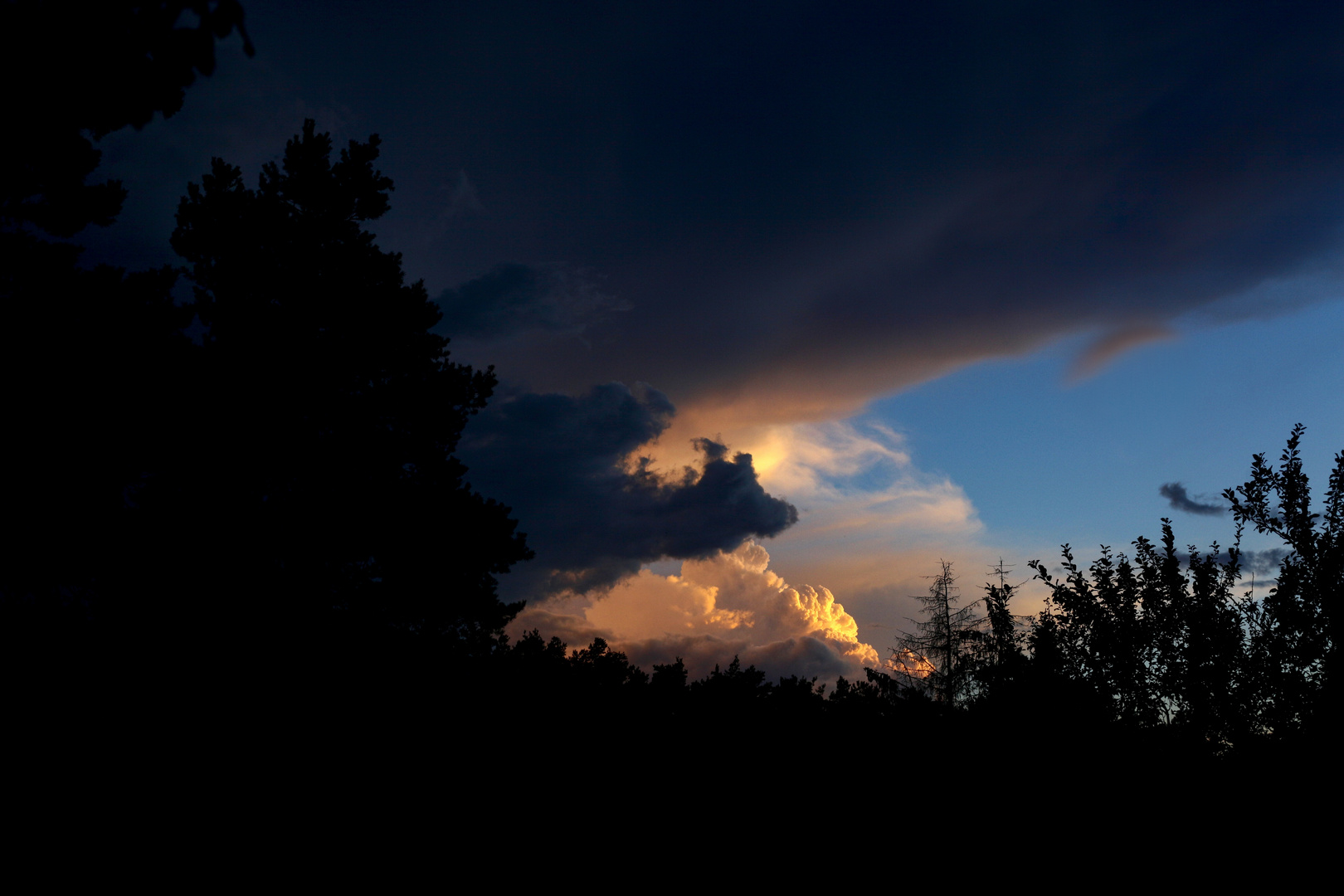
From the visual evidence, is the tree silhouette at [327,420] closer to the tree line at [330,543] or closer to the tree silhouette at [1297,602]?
the tree line at [330,543]

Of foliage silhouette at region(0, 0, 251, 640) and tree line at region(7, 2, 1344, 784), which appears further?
foliage silhouette at region(0, 0, 251, 640)

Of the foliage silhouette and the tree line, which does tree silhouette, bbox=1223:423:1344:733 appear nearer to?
the tree line

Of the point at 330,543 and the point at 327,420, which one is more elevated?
the point at 327,420

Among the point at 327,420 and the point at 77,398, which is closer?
the point at 77,398

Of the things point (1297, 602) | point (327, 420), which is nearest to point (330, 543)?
point (327, 420)

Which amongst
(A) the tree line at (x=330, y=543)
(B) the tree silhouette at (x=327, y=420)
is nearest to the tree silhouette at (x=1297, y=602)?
(A) the tree line at (x=330, y=543)

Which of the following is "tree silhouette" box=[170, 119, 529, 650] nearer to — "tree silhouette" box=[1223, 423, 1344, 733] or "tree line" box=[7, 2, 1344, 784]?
"tree line" box=[7, 2, 1344, 784]

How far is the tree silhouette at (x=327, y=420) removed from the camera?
707 inches

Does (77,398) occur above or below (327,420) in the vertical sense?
below

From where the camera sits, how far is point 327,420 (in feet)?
65.9

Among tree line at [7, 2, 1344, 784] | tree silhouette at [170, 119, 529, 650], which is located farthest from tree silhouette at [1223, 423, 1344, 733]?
tree silhouette at [170, 119, 529, 650]

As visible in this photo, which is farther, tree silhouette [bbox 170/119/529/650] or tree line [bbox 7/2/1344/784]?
tree silhouette [bbox 170/119/529/650]

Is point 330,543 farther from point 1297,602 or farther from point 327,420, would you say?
point 1297,602

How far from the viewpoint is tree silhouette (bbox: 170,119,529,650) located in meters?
18.0
